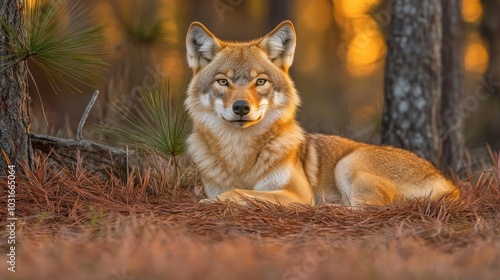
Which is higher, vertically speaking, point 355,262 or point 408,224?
point 355,262

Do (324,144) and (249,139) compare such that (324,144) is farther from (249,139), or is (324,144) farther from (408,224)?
(408,224)

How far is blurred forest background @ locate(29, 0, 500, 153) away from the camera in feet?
35.5

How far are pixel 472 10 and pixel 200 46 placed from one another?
12458 mm

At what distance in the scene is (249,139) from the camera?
19.9 feet

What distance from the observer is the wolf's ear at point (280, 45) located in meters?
6.34

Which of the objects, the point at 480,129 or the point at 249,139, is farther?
the point at 480,129

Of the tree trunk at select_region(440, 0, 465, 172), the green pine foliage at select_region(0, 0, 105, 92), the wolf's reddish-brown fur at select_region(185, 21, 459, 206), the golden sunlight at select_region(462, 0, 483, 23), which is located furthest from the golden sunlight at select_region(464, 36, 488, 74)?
the green pine foliage at select_region(0, 0, 105, 92)

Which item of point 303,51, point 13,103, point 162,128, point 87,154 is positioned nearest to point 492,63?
point 162,128

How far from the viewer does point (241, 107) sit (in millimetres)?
5582

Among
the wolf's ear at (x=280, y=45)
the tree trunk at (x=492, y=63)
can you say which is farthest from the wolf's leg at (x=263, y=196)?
the tree trunk at (x=492, y=63)

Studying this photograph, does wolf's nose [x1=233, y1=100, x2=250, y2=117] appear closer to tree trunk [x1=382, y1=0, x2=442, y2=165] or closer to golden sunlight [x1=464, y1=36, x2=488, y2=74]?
tree trunk [x1=382, y1=0, x2=442, y2=165]

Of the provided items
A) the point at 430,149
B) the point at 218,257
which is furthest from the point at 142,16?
the point at 218,257

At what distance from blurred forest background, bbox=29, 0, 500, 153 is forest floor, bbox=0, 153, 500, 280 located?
1.44 m

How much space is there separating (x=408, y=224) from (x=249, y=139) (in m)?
1.89
